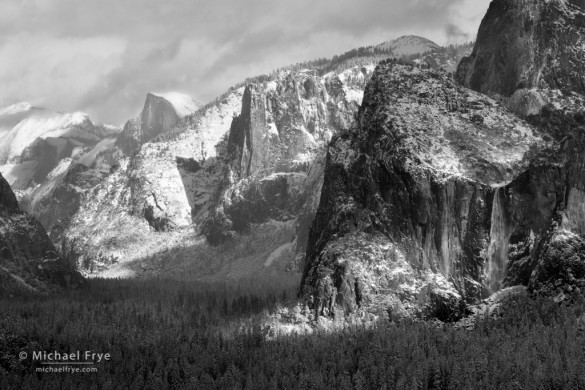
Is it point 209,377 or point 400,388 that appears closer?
point 400,388

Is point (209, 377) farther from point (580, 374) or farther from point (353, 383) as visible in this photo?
point (580, 374)

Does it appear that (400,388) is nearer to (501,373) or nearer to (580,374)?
(501,373)

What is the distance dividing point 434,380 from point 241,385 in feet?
149

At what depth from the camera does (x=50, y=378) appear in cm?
19888

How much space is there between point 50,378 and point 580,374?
122059mm

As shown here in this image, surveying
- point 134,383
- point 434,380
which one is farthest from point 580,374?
point 134,383

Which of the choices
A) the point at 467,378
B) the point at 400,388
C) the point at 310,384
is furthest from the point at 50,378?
the point at 467,378

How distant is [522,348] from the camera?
644ft

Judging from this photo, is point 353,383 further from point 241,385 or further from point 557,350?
point 557,350

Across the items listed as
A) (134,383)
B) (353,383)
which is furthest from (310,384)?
(134,383)

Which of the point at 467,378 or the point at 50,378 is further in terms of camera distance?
the point at 50,378

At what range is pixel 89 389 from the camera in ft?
638

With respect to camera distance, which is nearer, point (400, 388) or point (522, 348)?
point (400, 388)

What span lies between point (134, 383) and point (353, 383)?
51949mm
